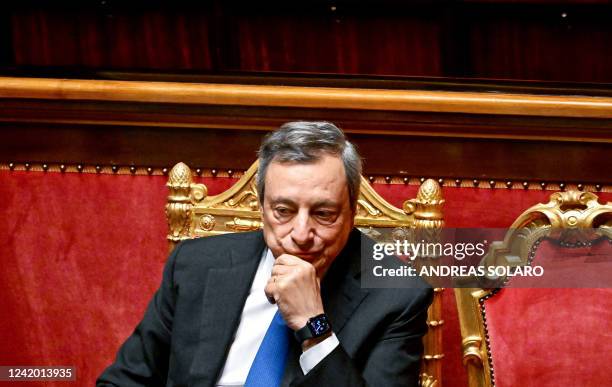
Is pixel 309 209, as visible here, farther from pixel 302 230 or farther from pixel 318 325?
pixel 318 325

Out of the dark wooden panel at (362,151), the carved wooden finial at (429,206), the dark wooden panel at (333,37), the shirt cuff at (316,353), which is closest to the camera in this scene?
the shirt cuff at (316,353)

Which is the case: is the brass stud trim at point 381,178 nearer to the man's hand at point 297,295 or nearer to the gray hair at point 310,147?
the gray hair at point 310,147

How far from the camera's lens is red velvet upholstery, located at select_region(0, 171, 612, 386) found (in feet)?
7.41

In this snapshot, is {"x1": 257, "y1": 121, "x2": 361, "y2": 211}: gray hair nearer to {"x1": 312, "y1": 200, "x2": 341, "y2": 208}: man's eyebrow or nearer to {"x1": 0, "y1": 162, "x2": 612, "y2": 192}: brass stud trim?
{"x1": 312, "y1": 200, "x2": 341, "y2": 208}: man's eyebrow

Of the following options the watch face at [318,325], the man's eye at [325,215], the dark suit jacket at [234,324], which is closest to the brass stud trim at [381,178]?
the dark suit jacket at [234,324]

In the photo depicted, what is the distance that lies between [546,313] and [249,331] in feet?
1.46

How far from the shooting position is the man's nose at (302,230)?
1.53 metres

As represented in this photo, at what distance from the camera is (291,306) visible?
1.48m

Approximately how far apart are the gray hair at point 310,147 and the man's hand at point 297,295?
0.16 meters

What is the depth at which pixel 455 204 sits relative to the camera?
2.19 meters

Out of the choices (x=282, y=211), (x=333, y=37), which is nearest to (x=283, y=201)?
(x=282, y=211)

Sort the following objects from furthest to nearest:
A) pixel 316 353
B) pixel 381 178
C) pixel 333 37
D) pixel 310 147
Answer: pixel 333 37 < pixel 381 178 < pixel 310 147 < pixel 316 353

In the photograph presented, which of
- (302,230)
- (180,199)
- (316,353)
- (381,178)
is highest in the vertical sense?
(381,178)

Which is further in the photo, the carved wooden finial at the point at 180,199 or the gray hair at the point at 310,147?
the carved wooden finial at the point at 180,199
